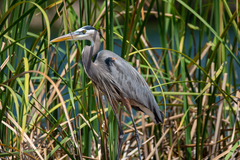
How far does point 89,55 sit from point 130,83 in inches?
12.3

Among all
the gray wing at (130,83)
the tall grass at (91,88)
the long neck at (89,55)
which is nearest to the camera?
the tall grass at (91,88)

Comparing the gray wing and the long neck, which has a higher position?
the long neck

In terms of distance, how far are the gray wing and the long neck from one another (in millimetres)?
74

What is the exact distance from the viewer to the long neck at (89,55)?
1220 mm

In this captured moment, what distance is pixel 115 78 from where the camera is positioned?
138cm

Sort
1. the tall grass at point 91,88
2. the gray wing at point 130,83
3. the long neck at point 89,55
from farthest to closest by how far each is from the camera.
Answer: the gray wing at point 130,83 < the long neck at point 89,55 < the tall grass at point 91,88

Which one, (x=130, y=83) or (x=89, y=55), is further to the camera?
(x=130, y=83)

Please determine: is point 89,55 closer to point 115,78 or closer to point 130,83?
point 115,78

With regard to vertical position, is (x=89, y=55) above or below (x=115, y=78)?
above

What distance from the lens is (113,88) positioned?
1.40 metres

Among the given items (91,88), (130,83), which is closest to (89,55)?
(91,88)

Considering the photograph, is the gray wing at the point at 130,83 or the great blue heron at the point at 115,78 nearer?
the great blue heron at the point at 115,78

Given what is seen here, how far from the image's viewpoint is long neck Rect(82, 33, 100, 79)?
1.22 meters

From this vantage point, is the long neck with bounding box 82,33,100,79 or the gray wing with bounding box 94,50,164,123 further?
the gray wing with bounding box 94,50,164,123
